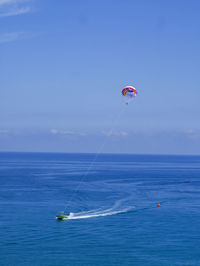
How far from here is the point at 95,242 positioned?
4256 centimetres

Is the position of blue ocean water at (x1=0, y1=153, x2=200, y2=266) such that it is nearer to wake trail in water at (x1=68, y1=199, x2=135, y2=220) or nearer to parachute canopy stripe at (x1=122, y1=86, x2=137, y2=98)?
wake trail in water at (x1=68, y1=199, x2=135, y2=220)

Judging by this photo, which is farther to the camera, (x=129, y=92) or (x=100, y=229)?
(x=129, y=92)

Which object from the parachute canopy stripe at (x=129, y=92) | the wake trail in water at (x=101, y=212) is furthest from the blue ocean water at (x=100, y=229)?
the parachute canopy stripe at (x=129, y=92)

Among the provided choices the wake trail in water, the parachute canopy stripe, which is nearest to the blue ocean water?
the wake trail in water

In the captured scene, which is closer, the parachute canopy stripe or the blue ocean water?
the blue ocean water

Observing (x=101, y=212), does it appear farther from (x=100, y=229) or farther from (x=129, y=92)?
(x=129, y=92)

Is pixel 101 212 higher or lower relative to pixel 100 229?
higher

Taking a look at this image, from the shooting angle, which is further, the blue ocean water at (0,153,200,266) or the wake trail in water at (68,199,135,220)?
the wake trail in water at (68,199,135,220)

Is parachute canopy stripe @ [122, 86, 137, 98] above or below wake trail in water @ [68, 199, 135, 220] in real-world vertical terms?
above

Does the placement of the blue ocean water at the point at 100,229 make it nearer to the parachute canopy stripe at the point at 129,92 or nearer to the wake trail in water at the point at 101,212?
the wake trail in water at the point at 101,212

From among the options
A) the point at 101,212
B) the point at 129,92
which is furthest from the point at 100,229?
the point at 129,92

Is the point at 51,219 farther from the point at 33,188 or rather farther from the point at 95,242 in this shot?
the point at 33,188

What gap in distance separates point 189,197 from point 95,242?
3926 cm

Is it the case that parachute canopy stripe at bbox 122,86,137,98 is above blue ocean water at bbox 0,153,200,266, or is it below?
above
